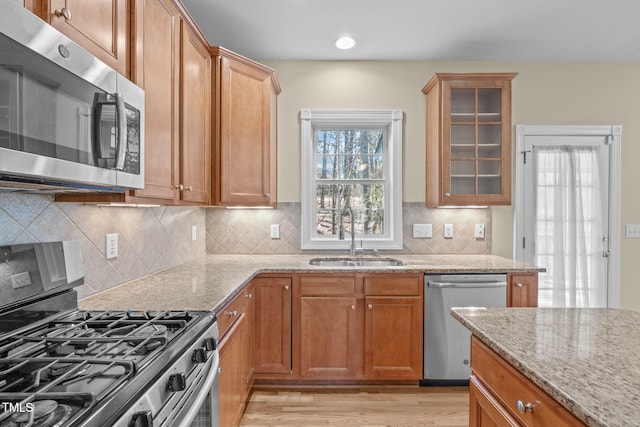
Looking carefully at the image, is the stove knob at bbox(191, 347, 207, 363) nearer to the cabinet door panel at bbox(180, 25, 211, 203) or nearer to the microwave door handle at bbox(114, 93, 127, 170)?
the microwave door handle at bbox(114, 93, 127, 170)

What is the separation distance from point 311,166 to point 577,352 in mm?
2543

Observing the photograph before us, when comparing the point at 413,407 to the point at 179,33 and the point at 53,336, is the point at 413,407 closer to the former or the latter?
the point at 53,336

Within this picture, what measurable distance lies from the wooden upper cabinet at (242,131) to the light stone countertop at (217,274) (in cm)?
50

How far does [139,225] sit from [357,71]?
89.4 inches

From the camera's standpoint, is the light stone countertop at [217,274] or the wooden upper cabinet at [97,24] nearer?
the wooden upper cabinet at [97,24]

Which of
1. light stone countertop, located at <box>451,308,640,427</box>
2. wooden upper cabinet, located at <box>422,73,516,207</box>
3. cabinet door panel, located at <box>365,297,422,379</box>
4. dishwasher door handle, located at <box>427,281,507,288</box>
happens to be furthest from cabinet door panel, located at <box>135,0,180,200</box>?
wooden upper cabinet, located at <box>422,73,516,207</box>

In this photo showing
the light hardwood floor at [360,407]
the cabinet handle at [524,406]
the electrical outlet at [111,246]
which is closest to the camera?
the cabinet handle at [524,406]

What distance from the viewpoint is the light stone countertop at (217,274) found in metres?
1.55

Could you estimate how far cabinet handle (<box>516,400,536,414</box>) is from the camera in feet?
3.02

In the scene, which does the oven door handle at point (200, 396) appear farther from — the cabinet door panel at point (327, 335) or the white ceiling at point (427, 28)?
the white ceiling at point (427, 28)

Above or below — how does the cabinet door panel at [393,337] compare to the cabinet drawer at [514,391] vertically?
below

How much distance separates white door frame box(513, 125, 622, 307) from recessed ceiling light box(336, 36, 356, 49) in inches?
66.2

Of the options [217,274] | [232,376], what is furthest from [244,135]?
[232,376]

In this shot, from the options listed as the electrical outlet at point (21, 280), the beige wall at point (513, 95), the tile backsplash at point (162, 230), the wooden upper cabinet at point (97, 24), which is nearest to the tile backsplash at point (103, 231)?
the tile backsplash at point (162, 230)
